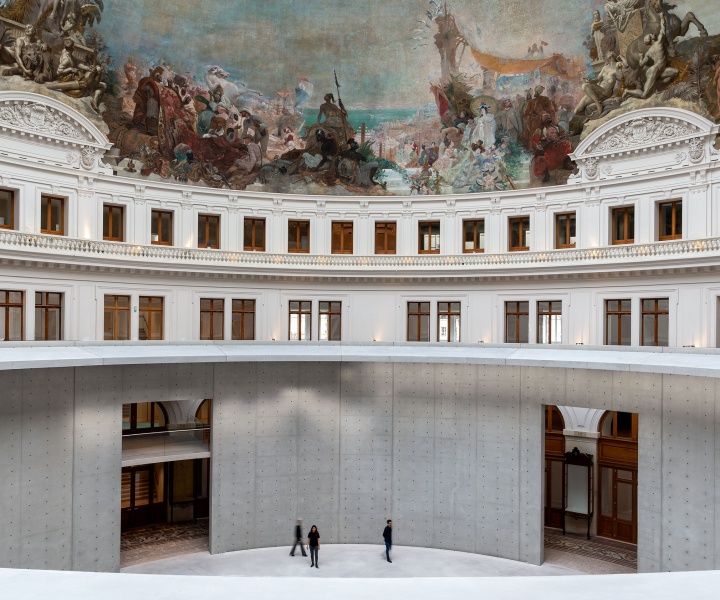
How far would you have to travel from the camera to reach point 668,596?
4.72 metres

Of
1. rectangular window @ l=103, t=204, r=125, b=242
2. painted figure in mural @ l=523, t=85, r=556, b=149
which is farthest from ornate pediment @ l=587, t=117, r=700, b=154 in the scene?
rectangular window @ l=103, t=204, r=125, b=242

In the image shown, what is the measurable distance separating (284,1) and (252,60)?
334cm

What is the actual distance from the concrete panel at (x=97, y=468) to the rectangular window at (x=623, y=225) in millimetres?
21899

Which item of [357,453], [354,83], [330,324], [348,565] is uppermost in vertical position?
[354,83]

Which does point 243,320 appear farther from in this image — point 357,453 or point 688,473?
point 688,473

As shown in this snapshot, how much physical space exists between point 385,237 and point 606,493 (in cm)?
1579

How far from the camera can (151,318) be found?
3019cm

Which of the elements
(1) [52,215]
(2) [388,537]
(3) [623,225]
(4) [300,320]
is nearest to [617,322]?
(3) [623,225]

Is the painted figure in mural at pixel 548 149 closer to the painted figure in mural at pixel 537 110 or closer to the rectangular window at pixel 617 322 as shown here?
the painted figure in mural at pixel 537 110

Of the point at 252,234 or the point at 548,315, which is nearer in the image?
the point at 548,315

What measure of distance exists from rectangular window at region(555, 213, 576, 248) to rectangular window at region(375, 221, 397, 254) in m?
7.98

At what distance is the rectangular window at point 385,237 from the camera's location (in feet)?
109

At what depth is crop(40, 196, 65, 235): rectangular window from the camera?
91.3ft

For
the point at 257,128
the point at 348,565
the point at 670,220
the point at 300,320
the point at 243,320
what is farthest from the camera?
the point at 300,320
